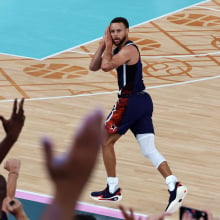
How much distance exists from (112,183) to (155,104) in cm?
329

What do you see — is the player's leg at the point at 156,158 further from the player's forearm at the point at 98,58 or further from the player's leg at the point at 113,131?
the player's forearm at the point at 98,58

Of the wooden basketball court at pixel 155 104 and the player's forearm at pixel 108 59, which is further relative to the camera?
the wooden basketball court at pixel 155 104

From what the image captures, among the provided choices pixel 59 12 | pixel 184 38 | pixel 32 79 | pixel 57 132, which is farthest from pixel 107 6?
pixel 57 132

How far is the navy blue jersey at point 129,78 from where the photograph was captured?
646 centimetres

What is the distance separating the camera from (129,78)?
6.50 meters

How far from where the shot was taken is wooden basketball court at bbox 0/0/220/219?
732 centimetres

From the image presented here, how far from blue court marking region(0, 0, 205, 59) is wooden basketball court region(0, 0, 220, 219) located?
0.54 m

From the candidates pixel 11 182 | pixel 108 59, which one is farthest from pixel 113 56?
pixel 11 182

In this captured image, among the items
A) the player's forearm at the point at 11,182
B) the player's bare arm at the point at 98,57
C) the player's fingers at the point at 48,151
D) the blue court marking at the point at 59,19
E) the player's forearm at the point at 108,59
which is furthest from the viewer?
the blue court marking at the point at 59,19

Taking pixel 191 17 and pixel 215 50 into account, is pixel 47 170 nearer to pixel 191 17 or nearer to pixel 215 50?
pixel 215 50

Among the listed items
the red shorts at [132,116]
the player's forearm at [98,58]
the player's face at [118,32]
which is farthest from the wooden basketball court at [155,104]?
the player's face at [118,32]

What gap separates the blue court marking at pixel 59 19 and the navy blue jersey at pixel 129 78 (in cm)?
567

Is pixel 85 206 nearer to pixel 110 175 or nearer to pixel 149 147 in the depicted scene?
pixel 110 175

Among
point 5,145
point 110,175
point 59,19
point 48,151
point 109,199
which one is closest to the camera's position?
point 48,151
